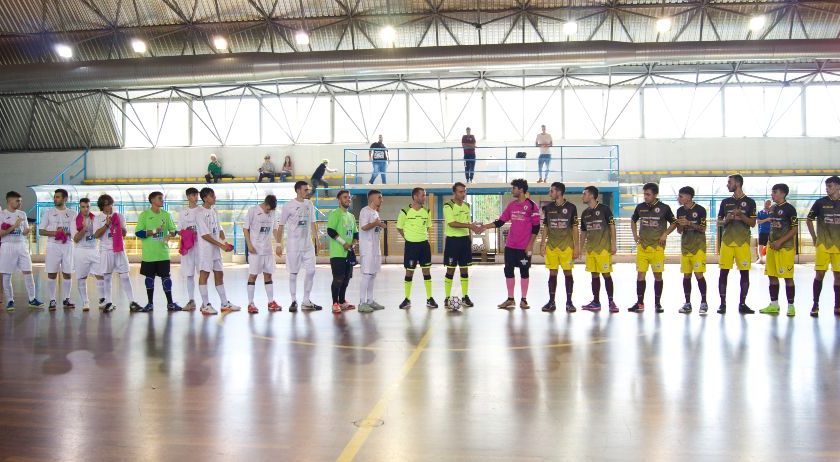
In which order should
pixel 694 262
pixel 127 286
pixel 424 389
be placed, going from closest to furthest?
pixel 424 389, pixel 694 262, pixel 127 286

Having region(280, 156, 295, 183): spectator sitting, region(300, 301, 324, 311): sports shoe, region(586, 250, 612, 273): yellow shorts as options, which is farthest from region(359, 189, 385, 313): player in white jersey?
region(280, 156, 295, 183): spectator sitting

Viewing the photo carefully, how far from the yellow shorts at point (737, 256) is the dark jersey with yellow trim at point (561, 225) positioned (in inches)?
87.3

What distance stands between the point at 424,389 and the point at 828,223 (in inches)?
279

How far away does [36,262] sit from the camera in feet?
81.4

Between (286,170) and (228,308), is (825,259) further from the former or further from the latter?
(286,170)

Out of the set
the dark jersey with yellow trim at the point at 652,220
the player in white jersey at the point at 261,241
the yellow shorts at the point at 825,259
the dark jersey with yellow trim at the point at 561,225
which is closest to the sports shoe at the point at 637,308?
the dark jersey with yellow trim at the point at 652,220

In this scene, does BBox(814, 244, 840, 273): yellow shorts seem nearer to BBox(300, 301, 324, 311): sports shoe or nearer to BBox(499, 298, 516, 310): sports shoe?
BBox(499, 298, 516, 310): sports shoe

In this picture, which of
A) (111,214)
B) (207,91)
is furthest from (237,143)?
(111,214)

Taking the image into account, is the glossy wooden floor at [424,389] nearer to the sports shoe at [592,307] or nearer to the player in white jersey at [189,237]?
the sports shoe at [592,307]

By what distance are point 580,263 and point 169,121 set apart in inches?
825

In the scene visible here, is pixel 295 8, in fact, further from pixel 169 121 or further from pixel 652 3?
pixel 652 3

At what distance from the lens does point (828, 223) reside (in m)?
9.54

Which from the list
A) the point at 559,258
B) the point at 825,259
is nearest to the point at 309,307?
the point at 559,258

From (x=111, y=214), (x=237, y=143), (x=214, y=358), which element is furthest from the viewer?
(x=237, y=143)
